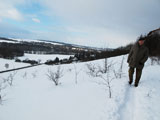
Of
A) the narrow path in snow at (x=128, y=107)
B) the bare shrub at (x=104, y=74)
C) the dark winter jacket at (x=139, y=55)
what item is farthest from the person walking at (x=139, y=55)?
the bare shrub at (x=104, y=74)

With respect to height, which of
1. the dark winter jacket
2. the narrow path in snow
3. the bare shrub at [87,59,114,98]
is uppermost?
the dark winter jacket

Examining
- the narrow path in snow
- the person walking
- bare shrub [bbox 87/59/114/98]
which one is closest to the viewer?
the narrow path in snow

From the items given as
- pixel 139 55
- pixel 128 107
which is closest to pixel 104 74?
pixel 139 55

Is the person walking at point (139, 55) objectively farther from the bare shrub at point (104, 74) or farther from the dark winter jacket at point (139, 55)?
the bare shrub at point (104, 74)

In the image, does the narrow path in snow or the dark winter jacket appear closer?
the narrow path in snow

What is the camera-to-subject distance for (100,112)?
6.60ft

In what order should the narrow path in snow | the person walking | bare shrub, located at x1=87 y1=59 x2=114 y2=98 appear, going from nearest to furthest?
the narrow path in snow → the person walking → bare shrub, located at x1=87 y1=59 x2=114 y2=98

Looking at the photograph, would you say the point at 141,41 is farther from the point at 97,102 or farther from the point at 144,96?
the point at 97,102

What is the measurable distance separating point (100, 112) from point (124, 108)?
0.64 metres

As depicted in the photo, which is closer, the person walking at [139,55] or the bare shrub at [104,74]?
the person walking at [139,55]

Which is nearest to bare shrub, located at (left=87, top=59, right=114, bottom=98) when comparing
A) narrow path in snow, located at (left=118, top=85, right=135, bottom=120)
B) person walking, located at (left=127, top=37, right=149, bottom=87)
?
narrow path in snow, located at (left=118, top=85, right=135, bottom=120)

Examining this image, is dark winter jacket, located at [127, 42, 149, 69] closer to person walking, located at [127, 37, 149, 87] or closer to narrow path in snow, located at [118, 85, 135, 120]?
person walking, located at [127, 37, 149, 87]

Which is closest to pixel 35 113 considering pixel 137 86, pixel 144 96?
pixel 144 96

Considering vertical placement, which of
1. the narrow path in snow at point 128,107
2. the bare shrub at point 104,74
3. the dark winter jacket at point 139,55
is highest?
the dark winter jacket at point 139,55
